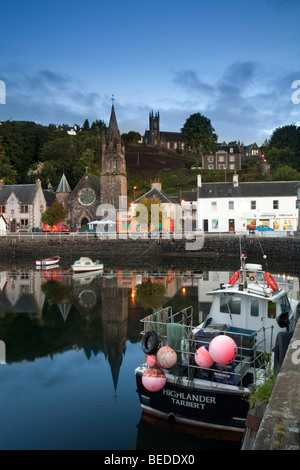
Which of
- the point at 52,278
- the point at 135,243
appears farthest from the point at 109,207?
the point at 52,278

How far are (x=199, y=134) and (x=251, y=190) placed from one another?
2051 inches

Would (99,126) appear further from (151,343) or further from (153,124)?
(151,343)

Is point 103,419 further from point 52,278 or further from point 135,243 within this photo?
point 135,243

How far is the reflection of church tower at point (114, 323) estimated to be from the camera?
47.4ft

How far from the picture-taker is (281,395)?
6.04 meters

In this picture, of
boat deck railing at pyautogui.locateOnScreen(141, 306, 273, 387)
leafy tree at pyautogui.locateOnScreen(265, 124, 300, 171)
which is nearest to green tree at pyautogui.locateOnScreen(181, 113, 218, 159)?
leafy tree at pyautogui.locateOnScreen(265, 124, 300, 171)

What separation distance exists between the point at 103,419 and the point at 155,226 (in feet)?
145

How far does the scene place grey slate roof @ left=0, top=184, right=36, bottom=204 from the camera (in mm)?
64438

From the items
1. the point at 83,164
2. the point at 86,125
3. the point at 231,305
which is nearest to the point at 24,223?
the point at 83,164

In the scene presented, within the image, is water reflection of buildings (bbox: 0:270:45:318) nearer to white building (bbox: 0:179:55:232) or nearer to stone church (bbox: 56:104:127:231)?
stone church (bbox: 56:104:127:231)

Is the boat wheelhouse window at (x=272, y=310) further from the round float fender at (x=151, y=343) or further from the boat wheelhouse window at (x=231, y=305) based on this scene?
the round float fender at (x=151, y=343)

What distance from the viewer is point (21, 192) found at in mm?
65688

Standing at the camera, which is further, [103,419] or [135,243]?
[135,243]

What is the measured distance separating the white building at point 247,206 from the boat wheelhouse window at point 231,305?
1700 inches
